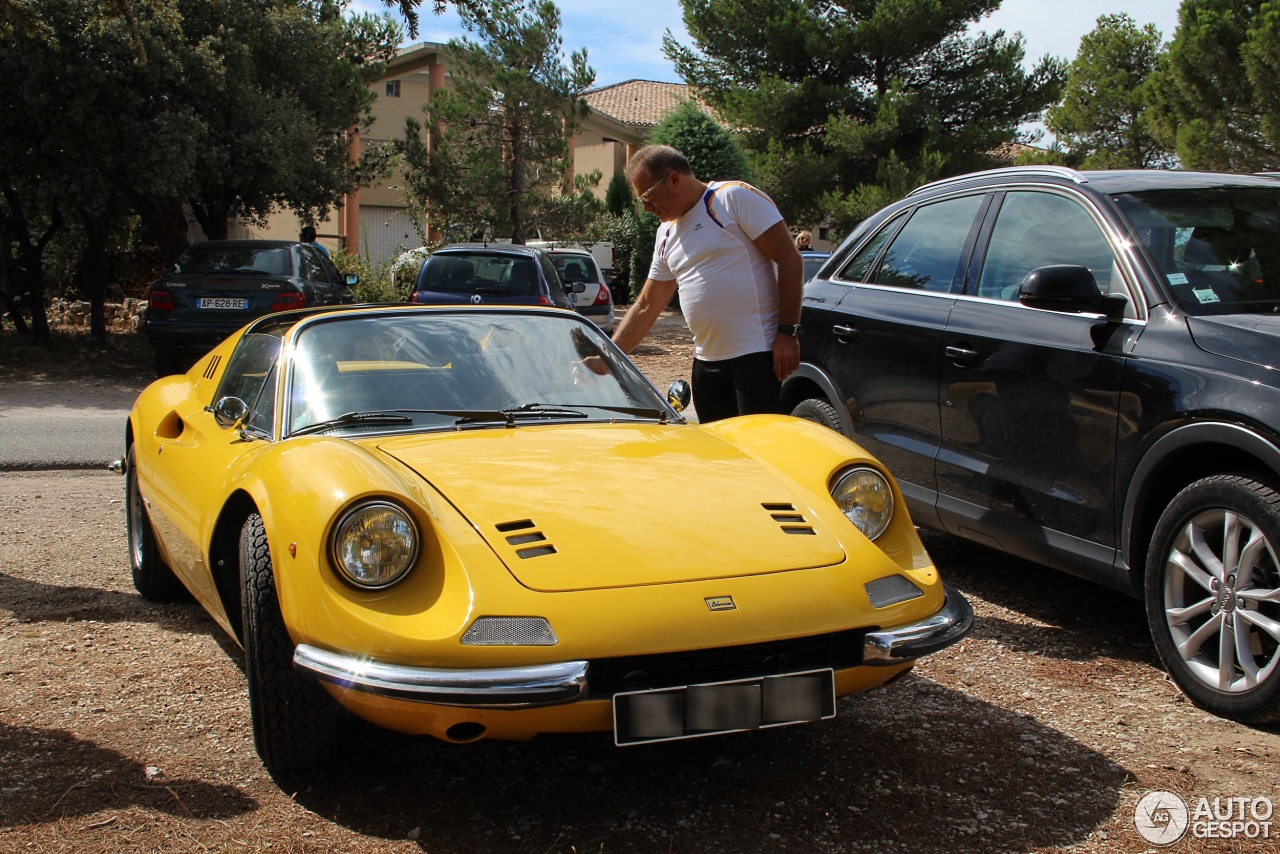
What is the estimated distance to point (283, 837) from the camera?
291cm

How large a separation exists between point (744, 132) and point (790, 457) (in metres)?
25.6

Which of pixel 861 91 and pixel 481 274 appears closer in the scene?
pixel 481 274

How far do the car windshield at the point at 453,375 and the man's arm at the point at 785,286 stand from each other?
82 cm

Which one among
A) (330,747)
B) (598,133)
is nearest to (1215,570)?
(330,747)

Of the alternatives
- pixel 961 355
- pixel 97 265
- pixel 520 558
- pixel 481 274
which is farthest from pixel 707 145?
pixel 520 558

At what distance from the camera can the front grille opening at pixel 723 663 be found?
2834 mm

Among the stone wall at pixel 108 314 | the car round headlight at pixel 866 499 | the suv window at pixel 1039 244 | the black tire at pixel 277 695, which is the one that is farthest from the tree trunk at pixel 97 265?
the car round headlight at pixel 866 499

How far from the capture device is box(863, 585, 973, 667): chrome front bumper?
3039mm

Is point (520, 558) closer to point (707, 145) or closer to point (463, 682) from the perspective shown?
point (463, 682)

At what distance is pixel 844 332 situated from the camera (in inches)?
219

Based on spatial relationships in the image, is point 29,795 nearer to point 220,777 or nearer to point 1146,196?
point 220,777

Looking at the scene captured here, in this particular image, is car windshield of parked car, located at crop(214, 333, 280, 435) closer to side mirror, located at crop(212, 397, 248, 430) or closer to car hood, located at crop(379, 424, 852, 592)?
side mirror, located at crop(212, 397, 248, 430)

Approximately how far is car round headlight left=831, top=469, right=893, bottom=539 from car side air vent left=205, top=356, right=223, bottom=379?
105 inches

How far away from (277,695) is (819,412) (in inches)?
129
